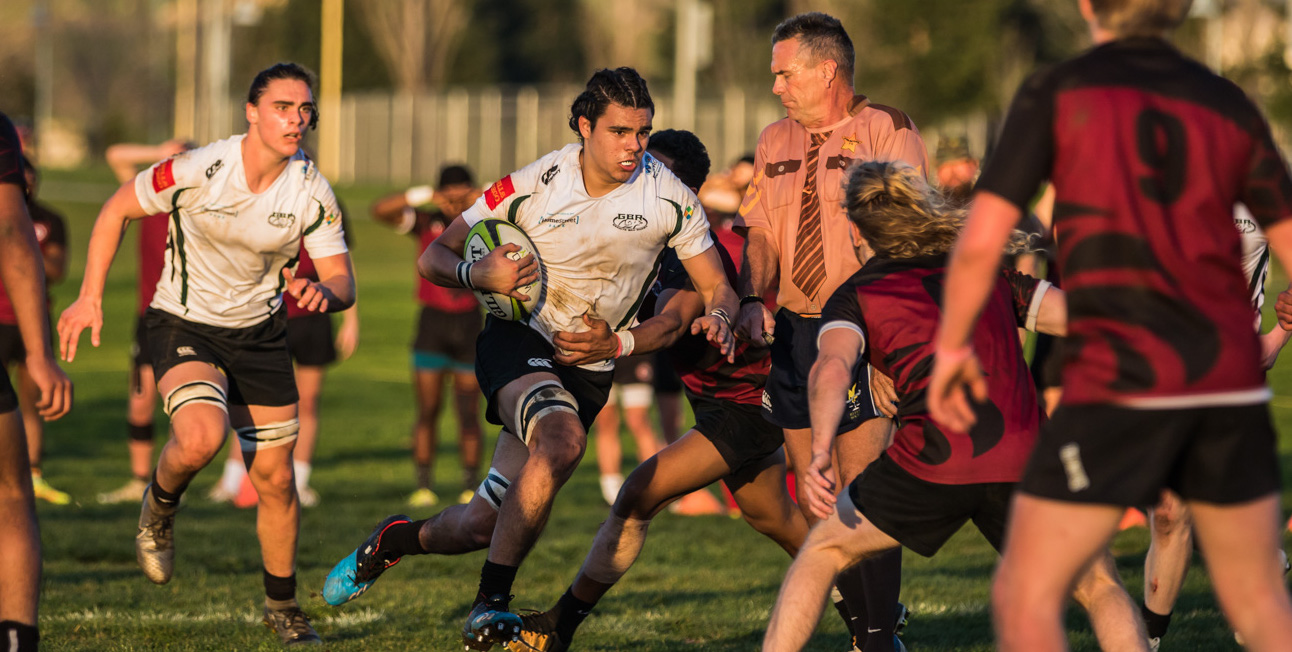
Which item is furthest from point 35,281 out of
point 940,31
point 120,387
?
point 940,31

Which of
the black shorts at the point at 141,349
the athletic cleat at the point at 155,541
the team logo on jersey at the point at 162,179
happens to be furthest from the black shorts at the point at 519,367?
the black shorts at the point at 141,349

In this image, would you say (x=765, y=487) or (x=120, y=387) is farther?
(x=120, y=387)

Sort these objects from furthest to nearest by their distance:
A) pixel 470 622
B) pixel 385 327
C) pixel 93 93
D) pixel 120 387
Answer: pixel 93 93, pixel 385 327, pixel 120 387, pixel 470 622

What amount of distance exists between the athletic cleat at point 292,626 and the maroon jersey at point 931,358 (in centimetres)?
310

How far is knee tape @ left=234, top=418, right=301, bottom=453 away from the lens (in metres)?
6.52

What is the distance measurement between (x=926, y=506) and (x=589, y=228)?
2.02 metres

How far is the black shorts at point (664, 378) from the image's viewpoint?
36.1ft

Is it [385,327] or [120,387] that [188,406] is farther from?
[385,327]

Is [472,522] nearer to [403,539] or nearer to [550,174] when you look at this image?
[403,539]

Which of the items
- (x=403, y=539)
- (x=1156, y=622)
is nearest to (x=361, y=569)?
(x=403, y=539)

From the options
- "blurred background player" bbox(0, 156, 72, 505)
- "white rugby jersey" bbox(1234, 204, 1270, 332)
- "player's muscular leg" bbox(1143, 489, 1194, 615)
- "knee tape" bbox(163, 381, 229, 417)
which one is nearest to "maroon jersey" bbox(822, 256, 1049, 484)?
"player's muscular leg" bbox(1143, 489, 1194, 615)

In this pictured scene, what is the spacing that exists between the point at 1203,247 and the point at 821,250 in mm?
2637

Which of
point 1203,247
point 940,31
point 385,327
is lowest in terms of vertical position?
point 385,327

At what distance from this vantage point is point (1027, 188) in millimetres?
3354
